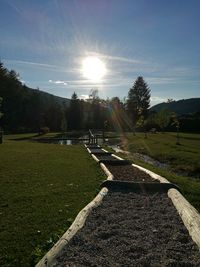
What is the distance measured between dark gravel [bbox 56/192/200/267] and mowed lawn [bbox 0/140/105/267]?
2.14 ft

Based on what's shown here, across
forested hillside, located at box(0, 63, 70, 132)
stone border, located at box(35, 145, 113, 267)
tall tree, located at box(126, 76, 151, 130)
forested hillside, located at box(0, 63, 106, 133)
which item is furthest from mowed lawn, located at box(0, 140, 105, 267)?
tall tree, located at box(126, 76, 151, 130)

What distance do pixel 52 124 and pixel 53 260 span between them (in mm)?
89390

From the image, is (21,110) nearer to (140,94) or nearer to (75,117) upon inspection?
(75,117)

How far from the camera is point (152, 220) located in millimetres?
7820

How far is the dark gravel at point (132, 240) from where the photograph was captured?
552 cm

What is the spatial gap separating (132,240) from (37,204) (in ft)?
12.5

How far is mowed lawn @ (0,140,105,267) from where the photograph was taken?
20.9 ft

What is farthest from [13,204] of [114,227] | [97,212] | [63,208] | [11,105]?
[11,105]

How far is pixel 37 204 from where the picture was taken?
372 inches

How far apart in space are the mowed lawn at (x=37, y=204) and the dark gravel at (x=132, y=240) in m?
0.65

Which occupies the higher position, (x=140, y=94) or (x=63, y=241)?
(x=140, y=94)

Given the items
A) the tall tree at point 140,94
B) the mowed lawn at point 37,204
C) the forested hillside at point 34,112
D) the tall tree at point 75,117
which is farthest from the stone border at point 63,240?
the tall tree at point 140,94

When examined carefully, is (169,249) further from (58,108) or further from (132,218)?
(58,108)

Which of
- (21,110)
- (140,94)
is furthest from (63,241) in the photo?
(140,94)
